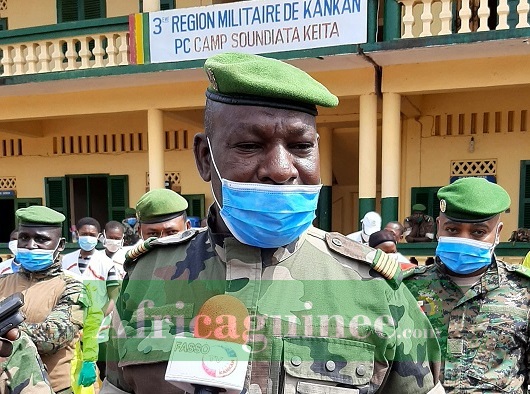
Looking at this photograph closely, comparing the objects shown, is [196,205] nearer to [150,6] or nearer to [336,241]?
[150,6]

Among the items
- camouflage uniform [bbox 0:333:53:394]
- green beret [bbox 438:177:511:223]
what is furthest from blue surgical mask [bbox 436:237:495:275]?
camouflage uniform [bbox 0:333:53:394]

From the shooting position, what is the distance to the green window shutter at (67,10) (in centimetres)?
945

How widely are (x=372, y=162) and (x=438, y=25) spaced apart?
2.08m

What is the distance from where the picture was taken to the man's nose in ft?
3.25

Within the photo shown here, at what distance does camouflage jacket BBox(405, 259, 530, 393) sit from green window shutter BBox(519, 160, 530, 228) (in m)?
5.69

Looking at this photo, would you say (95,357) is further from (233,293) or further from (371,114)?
(371,114)

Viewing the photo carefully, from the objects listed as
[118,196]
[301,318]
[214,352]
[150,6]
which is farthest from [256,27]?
[214,352]

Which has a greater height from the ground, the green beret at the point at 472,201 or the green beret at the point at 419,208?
the green beret at the point at 472,201

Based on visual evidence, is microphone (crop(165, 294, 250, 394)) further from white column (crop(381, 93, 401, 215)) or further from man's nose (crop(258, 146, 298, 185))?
white column (crop(381, 93, 401, 215))

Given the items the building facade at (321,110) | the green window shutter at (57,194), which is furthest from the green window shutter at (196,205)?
the green window shutter at (57,194)

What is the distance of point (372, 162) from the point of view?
253 inches

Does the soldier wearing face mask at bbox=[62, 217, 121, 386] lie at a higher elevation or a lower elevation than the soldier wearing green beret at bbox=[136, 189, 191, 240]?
lower

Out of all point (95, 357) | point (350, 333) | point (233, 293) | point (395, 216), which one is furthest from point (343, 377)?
point (395, 216)

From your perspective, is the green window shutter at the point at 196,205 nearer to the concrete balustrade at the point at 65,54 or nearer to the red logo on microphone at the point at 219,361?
the concrete balustrade at the point at 65,54
